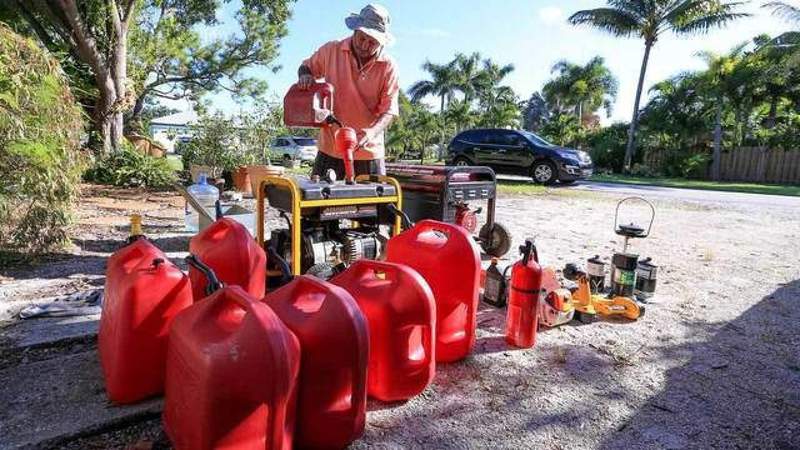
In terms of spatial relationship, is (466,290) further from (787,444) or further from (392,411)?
(787,444)

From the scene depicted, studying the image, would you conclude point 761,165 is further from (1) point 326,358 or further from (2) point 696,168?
(1) point 326,358

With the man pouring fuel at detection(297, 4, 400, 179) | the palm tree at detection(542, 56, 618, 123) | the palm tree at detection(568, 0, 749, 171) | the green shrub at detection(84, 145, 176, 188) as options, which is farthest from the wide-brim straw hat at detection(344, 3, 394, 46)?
the palm tree at detection(542, 56, 618, 123)

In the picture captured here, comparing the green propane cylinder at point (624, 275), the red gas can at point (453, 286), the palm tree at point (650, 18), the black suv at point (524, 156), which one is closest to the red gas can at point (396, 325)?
the red gas can at point (453, 286)

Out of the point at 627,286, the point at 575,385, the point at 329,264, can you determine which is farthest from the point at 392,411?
the point at 627,286

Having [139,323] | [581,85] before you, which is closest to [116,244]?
[139,323]

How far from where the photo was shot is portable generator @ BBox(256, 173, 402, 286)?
3.11 meters

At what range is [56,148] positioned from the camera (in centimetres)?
421

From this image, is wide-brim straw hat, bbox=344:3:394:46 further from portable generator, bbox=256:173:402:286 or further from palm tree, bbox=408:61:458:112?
palm tree, bbox=408:61:458:112

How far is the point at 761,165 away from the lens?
80.4 ft

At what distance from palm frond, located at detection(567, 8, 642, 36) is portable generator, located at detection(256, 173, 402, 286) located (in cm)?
2687

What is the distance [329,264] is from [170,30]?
1488 centimetres

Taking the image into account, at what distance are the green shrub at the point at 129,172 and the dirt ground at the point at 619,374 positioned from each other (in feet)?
19.2

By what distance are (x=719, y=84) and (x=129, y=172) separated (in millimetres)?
26407

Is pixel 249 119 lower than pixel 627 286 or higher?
higher
